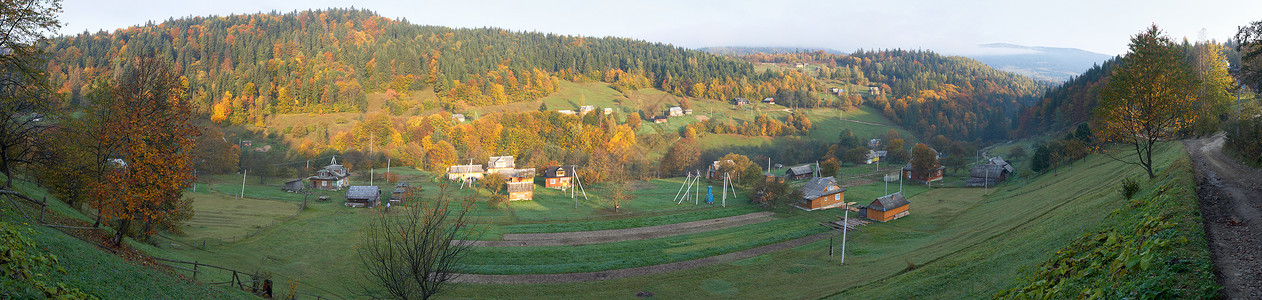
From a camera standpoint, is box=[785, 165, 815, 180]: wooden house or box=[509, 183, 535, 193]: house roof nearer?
box=[509, 183, 535, 193]: house roof

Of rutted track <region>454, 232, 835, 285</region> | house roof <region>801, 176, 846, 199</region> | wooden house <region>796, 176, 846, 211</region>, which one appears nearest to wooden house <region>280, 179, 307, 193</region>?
rutted track <region>454, 232, 835, 285</region>

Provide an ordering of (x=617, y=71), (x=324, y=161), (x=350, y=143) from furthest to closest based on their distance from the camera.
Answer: (x=617, y=71) < (x=350, y=143) < (x=324, y=161)

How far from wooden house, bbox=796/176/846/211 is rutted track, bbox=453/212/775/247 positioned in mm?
5023

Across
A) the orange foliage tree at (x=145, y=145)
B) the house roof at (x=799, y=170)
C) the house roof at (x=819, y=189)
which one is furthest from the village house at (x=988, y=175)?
the orange foliage tree at (x=145, y=145)

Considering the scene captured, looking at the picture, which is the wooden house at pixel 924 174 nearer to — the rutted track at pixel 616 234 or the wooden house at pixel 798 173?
the wooden house at pixel 798 173

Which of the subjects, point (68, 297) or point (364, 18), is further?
point (364, 18)

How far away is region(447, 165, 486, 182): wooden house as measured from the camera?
214ft

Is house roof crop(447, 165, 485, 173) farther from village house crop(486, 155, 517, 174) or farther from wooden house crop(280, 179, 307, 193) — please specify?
wooden house crop(280, 179, 307, 193)

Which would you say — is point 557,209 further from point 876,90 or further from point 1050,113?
point 876,90

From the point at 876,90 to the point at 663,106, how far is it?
236ft

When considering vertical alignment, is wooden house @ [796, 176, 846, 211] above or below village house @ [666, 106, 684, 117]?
below

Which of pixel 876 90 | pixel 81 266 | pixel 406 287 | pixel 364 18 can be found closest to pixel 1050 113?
pixel 876 90

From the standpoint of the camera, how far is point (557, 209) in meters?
49.5

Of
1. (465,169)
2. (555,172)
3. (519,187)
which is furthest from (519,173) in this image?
(465,169)
